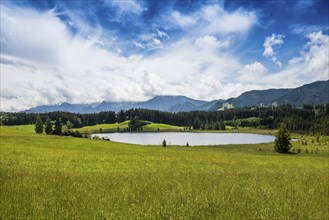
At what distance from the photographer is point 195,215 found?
827cm

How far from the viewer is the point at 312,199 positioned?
1116 centimetres

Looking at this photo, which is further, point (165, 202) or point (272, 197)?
point (272, 197)

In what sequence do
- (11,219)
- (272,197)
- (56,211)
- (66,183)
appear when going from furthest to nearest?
(66,183), (272,197), (56,211), (11,219)

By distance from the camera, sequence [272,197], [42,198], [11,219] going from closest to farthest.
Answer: [11,219], [42,198], [272,197]

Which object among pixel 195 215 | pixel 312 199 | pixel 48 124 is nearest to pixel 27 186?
pixel 195 215

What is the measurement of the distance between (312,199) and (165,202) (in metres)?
5.99

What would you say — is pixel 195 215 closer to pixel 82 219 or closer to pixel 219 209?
pixel 219 209

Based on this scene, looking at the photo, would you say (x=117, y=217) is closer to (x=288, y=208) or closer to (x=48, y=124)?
(x=288, y=208)

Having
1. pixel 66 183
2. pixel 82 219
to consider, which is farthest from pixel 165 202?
pixel 66 183

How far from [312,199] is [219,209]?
4.62 m

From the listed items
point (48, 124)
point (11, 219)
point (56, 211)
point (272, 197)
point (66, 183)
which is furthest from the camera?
point (48, 124)

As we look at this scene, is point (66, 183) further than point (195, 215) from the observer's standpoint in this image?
Yes

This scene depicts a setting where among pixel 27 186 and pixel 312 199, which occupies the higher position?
pixel 27 186

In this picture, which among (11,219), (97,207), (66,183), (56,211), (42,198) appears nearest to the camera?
(11,219)
